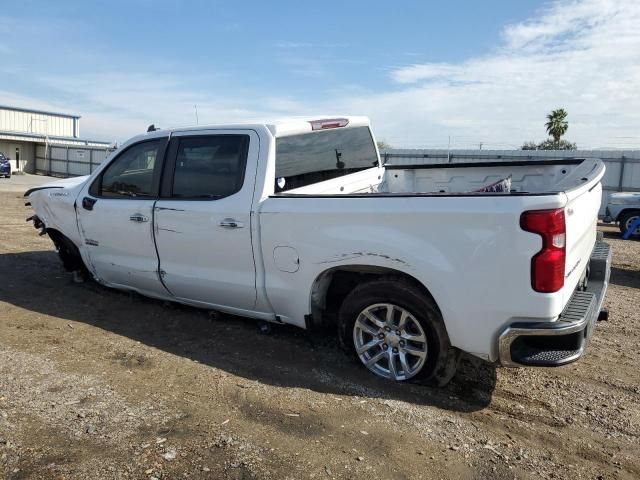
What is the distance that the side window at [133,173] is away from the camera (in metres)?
5.04

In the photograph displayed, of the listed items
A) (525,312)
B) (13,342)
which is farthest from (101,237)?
(525,312)

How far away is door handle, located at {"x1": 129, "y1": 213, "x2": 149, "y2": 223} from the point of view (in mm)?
4980

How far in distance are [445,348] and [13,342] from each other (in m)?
3.58

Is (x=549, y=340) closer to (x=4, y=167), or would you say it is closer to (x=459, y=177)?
(x=459, y=177)

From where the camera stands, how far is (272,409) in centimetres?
352

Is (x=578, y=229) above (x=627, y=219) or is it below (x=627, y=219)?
above

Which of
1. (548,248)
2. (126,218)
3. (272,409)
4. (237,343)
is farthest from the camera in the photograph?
(126,218)

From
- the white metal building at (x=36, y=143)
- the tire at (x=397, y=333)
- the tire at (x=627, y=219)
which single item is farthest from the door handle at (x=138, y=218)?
the white metal building at (x=36, y=143)

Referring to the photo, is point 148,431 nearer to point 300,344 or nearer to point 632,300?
point 300,344

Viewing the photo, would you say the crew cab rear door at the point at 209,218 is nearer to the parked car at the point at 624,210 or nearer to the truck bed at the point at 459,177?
the truck bed at the point at 459,177

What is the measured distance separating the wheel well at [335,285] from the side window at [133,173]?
1.92 metres

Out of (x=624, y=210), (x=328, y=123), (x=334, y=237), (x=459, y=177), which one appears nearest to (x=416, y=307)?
(x=334, y=237)

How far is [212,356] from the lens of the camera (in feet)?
14.4

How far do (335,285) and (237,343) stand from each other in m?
1.06
